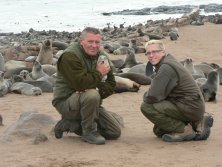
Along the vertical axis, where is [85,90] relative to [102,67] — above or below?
below

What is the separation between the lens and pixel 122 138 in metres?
6.41

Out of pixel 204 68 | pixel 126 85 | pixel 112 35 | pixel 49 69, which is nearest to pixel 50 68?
pixel 49 69

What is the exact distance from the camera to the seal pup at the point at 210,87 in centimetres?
898

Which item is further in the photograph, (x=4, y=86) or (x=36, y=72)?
(x=36, y=72)

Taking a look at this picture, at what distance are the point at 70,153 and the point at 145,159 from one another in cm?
81

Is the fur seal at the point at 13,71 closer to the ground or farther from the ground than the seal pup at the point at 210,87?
closer to the ground

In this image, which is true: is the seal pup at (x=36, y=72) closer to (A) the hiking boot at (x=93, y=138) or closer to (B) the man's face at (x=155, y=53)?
(A) the hiking boot at (x=93, y=138)

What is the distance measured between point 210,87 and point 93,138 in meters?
3.72

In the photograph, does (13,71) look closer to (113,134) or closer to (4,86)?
(4,86)

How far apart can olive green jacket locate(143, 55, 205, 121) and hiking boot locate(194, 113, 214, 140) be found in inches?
3.3

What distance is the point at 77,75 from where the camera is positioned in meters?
5.78

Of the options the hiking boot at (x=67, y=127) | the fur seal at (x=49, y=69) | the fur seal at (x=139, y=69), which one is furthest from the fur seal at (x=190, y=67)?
the hiking boot at (x=67, y=127)

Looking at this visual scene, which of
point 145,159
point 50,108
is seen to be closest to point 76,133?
point 145,159

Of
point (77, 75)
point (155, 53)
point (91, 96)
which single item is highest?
point (155, 53)
